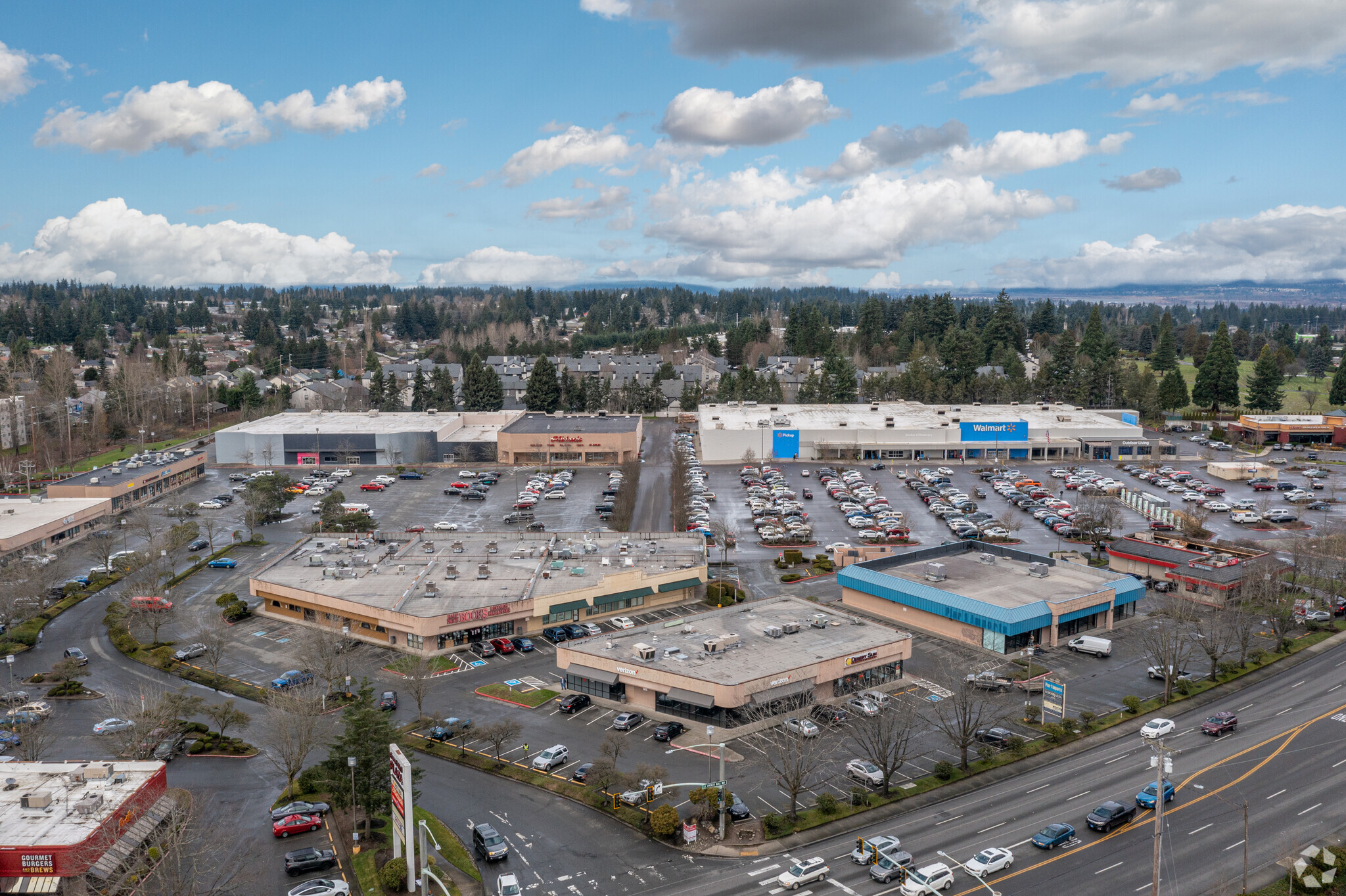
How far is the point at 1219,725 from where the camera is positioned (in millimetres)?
32438

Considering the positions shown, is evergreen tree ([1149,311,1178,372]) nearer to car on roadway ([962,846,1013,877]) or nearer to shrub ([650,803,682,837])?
car on roadway ([962,846,1013,877])

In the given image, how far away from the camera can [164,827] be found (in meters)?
26.4

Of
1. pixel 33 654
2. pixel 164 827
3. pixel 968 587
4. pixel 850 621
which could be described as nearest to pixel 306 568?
pixel 33 654

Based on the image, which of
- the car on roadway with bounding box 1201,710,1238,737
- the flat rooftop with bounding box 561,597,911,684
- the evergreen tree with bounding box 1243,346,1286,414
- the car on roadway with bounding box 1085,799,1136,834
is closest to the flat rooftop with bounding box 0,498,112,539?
the flat rooftop with bounding box 561,597,911,684

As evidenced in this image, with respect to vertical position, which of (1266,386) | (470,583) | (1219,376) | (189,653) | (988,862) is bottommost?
(988,862)

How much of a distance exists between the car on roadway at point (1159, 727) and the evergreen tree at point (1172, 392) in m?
76.7

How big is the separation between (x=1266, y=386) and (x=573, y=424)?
73270 millimetres

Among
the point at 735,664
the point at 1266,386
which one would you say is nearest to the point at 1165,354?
the point at 1266,386

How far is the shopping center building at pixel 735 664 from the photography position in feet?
110

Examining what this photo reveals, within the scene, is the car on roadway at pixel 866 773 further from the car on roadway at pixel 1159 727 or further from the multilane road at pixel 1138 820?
the car on roadway at pixel 1159 727

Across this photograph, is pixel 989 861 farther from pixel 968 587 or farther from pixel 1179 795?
pixel 968 587

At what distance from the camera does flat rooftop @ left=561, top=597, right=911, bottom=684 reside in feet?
114

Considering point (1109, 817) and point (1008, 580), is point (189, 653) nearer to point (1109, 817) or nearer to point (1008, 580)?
point (1109, 817)

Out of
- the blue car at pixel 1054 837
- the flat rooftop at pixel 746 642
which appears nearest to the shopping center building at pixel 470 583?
the flat rooftop at pixel 746 642
